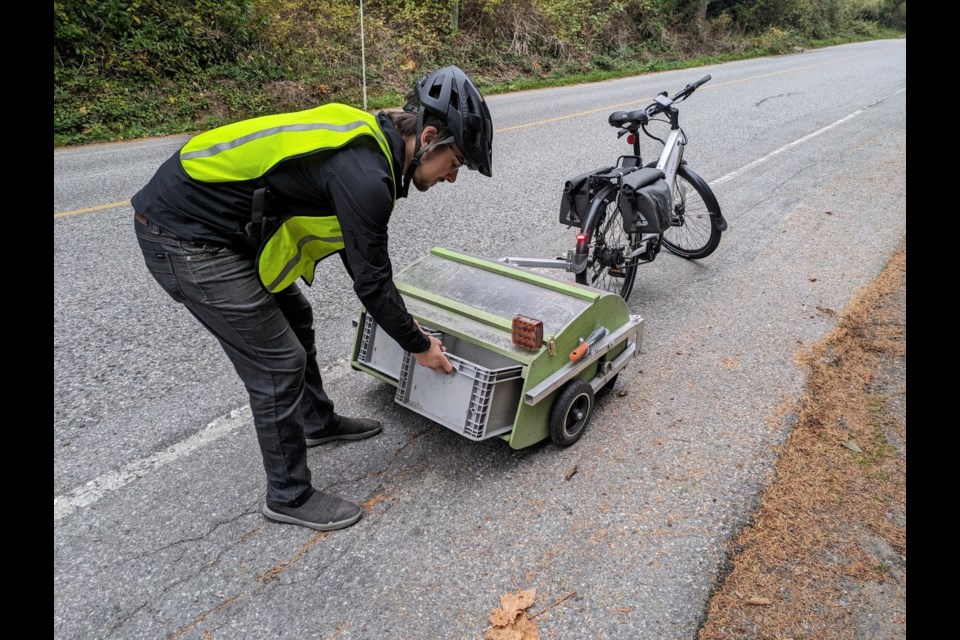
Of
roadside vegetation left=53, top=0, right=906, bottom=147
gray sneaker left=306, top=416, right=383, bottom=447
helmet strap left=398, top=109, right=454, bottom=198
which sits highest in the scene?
roadside vegetation left=53, top=0, right=906, bottom=147

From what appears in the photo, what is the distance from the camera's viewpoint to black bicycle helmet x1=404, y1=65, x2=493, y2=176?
2.09m

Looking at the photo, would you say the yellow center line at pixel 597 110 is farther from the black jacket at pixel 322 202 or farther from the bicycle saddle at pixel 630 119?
the bicycle saddle at pixel 630 119

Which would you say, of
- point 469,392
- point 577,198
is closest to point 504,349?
point 469,392

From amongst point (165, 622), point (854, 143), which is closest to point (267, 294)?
point (165, 622)

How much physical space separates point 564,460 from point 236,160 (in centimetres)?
185

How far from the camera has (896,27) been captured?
4112 centimetres

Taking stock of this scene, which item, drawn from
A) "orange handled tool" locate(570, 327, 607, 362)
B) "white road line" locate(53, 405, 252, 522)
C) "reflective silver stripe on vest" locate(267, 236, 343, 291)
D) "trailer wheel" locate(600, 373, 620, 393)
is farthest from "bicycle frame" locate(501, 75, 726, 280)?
"white road line" locate(53, 405, 252, 522)

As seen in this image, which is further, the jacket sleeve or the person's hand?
the person's hand

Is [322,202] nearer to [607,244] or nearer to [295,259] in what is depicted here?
[295,259]

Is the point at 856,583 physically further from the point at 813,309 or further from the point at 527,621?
the point at 813,309

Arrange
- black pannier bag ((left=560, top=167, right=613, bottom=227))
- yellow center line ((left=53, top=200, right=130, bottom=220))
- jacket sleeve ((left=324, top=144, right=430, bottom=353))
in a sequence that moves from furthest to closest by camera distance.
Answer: yellow center line ((left=53, top=200, right=130, bottom=220)), black pannier bag ((left=560, top=167, right=613, bottom=227)), jacket sleeve ((left=324, top=144, right=430, bottom=353))

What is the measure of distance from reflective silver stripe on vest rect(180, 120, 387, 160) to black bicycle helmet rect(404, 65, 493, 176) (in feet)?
0.70

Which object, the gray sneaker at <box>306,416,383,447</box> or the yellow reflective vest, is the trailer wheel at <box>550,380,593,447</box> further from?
the yellow reflective vest

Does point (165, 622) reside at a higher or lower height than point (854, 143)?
lower
